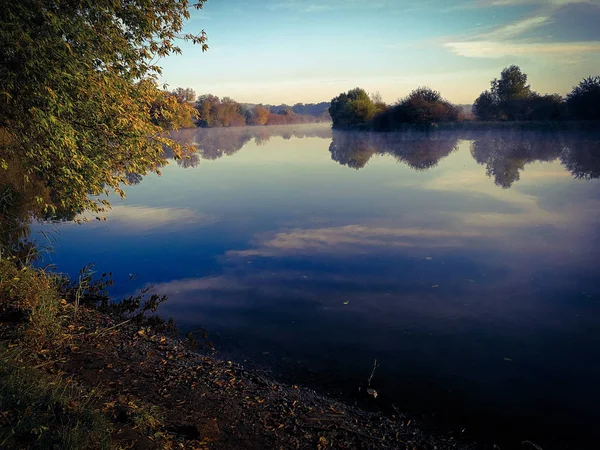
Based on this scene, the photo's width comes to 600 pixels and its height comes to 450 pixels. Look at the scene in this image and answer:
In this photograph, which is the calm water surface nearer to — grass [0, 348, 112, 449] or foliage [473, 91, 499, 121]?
grass [0, 348, 112, 449]

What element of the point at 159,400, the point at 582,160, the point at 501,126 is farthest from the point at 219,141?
the point at 159,400

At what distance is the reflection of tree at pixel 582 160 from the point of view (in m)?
31.8

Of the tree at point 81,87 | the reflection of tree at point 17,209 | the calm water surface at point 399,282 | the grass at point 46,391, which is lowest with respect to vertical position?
the calm water surface at point 399,282

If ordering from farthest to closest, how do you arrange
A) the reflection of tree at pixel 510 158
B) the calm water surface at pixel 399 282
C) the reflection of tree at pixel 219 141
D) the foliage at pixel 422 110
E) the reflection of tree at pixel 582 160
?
the foliage at pixel 422 110 < the reflection of tree at pixel 219 141 < the reflection of tree at pixel 510 158 < the reflection of tree at pixel 582 160 < the calm water surface at pixel 399 282

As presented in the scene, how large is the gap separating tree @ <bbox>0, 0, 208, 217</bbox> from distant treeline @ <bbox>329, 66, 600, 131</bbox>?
74732 mm

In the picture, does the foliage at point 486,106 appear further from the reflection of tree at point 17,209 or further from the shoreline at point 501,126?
the reflection of tree at point 17,209

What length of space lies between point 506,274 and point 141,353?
38.2 ft

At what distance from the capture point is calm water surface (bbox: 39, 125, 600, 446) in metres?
8.14

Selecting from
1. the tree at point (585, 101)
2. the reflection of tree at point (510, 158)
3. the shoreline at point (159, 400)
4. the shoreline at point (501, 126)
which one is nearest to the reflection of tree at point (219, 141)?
the shoreline at point (501, 126)

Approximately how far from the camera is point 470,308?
11.0 metres

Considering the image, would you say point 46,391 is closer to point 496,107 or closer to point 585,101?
point 585,101

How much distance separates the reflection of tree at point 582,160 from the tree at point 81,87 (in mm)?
32651

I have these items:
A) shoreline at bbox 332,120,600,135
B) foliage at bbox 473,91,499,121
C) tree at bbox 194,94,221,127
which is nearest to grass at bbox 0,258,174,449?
shoreline at bbox 332,120,600,135

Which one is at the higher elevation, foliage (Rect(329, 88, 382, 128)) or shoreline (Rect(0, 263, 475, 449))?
Result: foliage (Rect(329, 88, 382, 128))
